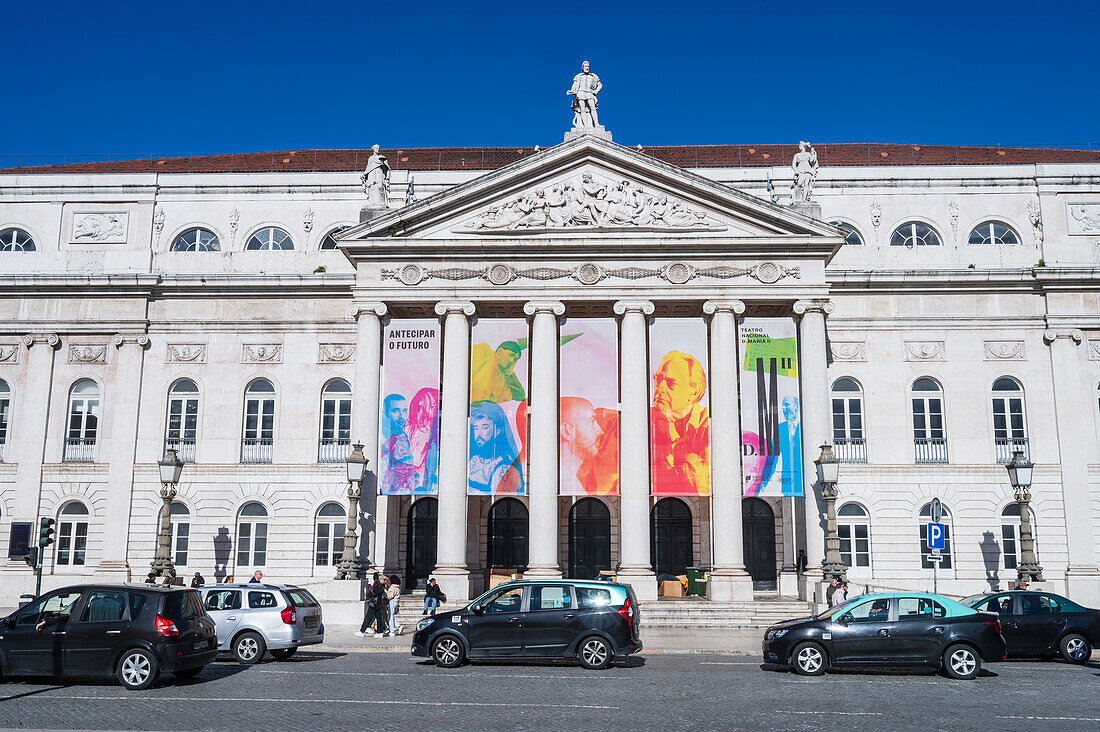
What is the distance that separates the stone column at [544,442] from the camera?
2831 centimetres

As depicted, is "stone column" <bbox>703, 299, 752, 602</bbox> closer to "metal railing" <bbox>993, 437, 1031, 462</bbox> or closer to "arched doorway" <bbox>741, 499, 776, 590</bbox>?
"arched doorway" <bbox>741, 499, 776, 590</bbox>

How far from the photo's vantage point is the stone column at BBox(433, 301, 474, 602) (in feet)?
91.8

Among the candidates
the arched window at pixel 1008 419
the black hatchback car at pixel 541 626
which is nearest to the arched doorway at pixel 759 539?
the arched window at pixel 1008 419

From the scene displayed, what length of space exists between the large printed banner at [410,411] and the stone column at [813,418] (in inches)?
428

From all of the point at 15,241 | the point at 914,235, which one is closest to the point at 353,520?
the point at 15,241

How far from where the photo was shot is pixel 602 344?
2947 cm

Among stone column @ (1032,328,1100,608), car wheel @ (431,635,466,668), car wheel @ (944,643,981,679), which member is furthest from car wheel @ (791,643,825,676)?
stone column @ (1032,328,1100,608)

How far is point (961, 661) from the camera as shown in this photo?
15.9 metres

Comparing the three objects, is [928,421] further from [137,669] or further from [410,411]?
[137,669]

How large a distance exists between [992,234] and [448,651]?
2783 centimetres

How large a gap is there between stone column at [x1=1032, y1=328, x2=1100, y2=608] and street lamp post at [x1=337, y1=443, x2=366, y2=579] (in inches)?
867

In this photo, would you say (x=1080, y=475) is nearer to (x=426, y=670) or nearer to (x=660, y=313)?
(x=660, y=313)

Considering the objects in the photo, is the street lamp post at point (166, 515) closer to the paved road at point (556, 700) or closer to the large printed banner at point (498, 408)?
the large printed banner at point (498, 408)

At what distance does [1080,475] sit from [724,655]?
62.1 feet
